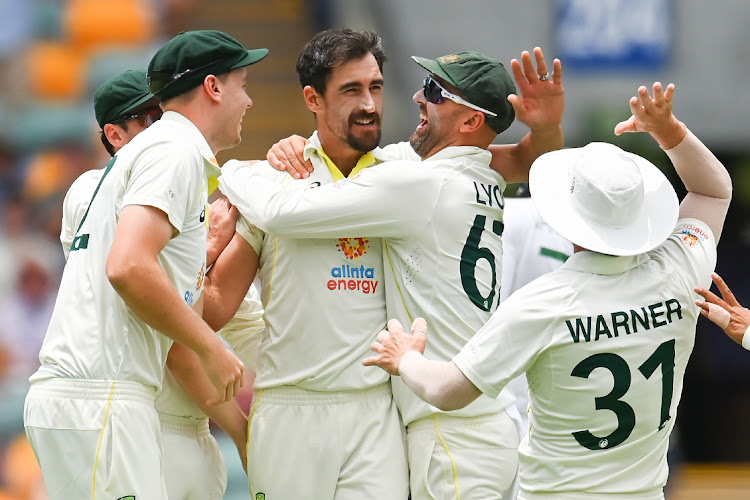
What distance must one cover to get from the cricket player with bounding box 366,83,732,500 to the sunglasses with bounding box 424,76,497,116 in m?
0.66

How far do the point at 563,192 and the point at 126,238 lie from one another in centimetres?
129

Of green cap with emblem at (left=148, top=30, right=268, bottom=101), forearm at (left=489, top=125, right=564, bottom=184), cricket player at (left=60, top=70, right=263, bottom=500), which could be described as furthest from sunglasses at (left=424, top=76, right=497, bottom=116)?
cricket player at (left=60, top=70, right=263, bottom=500)

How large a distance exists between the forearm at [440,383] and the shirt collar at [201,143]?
93 cm

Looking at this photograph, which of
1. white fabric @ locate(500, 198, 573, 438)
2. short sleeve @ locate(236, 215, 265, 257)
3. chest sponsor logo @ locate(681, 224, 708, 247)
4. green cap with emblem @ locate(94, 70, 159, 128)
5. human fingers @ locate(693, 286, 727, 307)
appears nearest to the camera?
human fingers @ locate(693, 286, 727, 307)

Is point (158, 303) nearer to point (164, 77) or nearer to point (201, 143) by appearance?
point (201, 143)

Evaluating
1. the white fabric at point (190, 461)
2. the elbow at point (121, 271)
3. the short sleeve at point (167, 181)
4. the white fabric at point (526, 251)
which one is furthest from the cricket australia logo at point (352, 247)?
the white fabric at point (526, 251)

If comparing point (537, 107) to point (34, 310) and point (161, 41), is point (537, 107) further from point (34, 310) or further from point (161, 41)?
point (161, 41)

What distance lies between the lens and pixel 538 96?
13.7 ft

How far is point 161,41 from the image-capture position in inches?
456

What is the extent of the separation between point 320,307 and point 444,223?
52 cm

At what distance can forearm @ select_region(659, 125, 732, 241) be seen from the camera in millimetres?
3691

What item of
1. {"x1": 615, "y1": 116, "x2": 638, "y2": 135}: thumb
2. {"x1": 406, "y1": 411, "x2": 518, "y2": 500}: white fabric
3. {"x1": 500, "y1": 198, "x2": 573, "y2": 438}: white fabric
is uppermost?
{"x1": 615, "y1": 116, "x2": 638, "y2": 135}: thumb

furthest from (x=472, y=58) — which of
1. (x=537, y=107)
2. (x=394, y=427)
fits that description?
(x=394, y=427)

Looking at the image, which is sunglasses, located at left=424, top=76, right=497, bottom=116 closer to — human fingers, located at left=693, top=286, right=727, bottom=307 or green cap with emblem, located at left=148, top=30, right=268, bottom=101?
green cap with emblem, located at left=148, top=30, right=268, bottom=101
